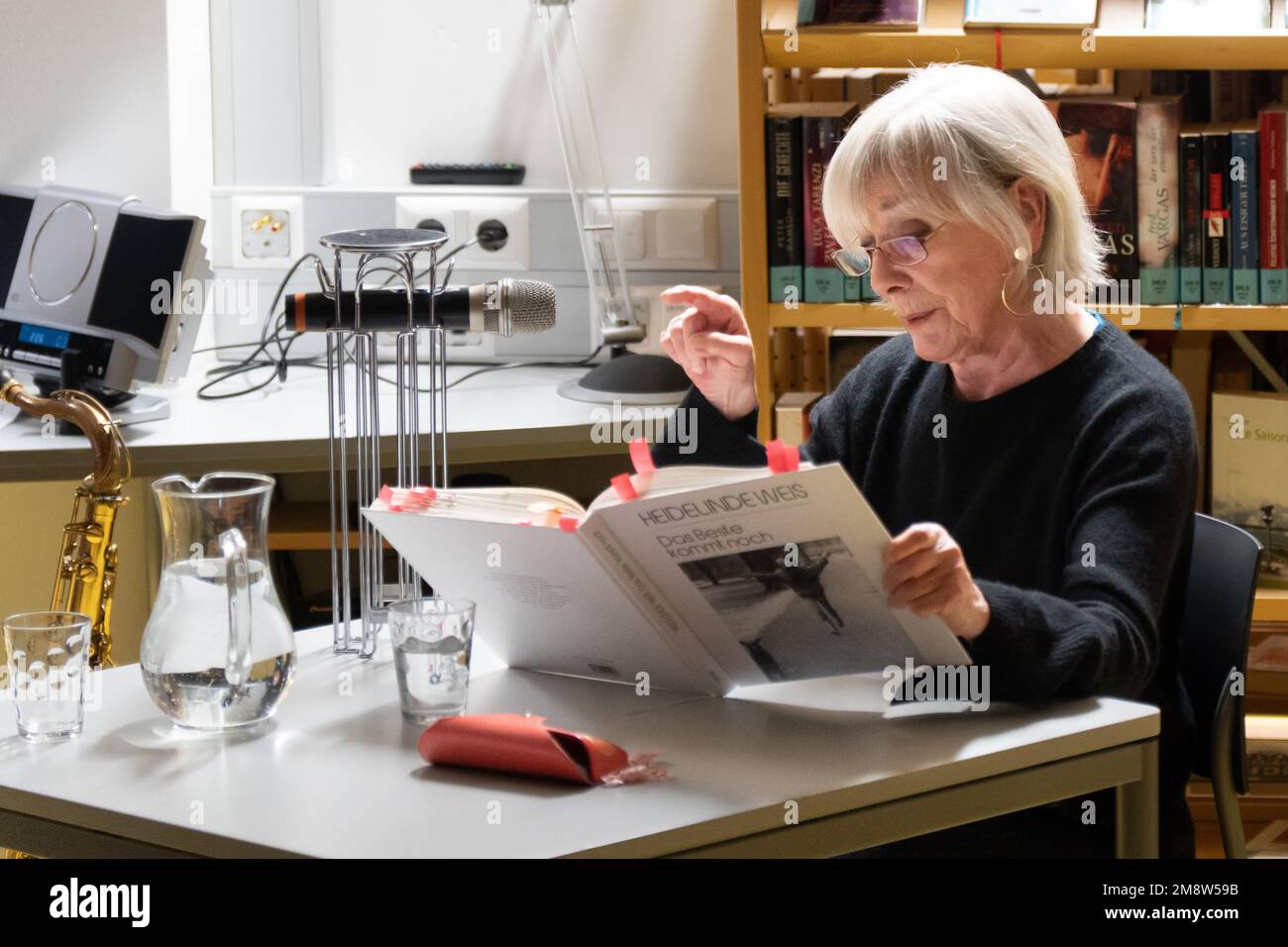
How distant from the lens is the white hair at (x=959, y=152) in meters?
1.35

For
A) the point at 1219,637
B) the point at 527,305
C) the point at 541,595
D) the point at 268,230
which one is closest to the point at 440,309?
the point at 527,305

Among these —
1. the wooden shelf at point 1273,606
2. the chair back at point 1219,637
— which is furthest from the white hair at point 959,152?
the wooden shelf at point 1273,606

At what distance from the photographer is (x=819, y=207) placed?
2.12m

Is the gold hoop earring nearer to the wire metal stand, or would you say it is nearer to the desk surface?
the wire metal stand

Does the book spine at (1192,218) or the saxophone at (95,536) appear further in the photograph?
the book spine at (1192,218)

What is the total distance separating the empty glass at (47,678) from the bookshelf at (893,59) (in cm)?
122

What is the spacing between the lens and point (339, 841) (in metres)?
0.89

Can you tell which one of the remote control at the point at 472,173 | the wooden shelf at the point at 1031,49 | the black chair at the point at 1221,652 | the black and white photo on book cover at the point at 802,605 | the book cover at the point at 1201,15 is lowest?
the black chair at the point at 1221,652

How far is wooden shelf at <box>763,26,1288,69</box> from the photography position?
1985 mm

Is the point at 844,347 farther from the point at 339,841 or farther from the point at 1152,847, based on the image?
the point at 339,841

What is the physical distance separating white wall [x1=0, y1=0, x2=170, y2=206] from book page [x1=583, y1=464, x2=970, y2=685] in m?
1.67

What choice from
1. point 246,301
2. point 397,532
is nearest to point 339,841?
point 397,532

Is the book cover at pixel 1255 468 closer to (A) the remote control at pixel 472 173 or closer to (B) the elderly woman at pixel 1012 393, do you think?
(B) the elderly woman at pixel 1012 393
